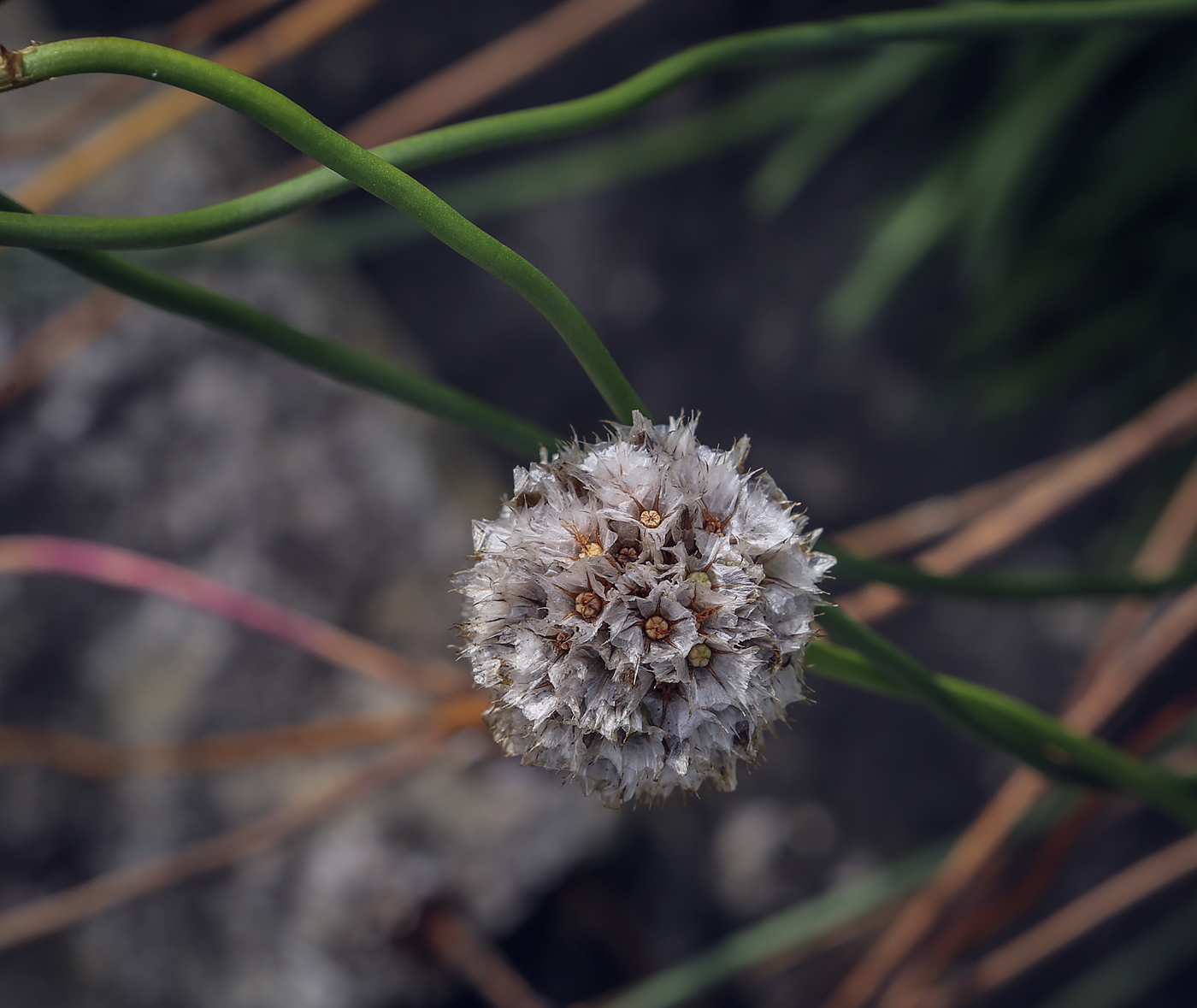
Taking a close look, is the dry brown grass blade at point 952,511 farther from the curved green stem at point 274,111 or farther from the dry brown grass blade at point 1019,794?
the curved green stem at point 274,111

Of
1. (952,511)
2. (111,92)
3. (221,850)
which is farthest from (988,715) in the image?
(111,92)

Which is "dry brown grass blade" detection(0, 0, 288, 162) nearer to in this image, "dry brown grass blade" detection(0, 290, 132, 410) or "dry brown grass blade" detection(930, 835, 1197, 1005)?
"dry brown grass blade" detection(0, 290, 132, 410)

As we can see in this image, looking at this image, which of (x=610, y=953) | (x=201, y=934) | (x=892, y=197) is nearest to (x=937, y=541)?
(x=892, y=197)

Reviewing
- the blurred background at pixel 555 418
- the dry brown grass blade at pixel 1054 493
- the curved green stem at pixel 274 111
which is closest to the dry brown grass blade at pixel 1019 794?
the dry brown grass blade at pixel 1054 493

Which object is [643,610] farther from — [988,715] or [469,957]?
[469,957]

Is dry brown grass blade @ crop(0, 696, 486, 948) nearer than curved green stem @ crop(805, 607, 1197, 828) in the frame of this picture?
No

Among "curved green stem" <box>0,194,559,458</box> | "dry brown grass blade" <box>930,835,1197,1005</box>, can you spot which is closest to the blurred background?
"dry brown grass blade" <box>930,835,1197,1005</box>

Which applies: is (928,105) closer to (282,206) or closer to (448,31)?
(448,31)
